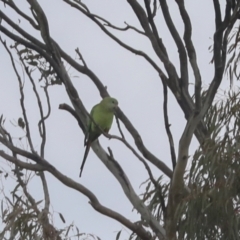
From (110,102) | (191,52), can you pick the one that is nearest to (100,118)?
(110,102)

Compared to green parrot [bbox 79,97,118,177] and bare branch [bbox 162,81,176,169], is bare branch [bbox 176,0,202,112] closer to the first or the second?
bare branch [bbox 162,81,176,169]

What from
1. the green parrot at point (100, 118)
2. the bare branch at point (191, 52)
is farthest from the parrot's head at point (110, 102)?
the bare branch at point (191, 52)

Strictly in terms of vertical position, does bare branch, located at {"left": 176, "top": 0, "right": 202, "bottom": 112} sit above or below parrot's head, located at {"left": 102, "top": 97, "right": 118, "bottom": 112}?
below

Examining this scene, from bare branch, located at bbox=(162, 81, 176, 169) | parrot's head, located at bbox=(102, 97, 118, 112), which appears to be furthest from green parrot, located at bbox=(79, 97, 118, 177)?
bare branch, located at bbox=(162, 81, 176, 169)

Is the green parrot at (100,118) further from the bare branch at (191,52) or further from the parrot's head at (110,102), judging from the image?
the bare branch at (191,52)

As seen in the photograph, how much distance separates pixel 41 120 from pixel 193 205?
1.03 meters

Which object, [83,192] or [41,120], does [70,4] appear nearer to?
[41,120]

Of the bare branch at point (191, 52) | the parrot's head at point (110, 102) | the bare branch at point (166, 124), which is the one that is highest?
the parrot's head at point (110, 102)

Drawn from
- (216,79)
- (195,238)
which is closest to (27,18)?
(216,79)

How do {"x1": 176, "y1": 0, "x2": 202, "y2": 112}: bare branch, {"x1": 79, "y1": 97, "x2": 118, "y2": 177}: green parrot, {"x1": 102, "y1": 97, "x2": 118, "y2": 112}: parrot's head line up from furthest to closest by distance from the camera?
{"x1": 102, "y1": 97, "x2": 118, "y2": 112}: parrot's head < {"x1": 79, "y1": 97, "x2": 118, "y2": 177}: green parrot < {"x1": 176, "y1": 0, "x2": 202, "y2": 112}: bare branch

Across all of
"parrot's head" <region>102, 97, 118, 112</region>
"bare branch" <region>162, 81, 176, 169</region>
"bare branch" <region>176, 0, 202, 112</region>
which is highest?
"parrot's head" <region>102, 97, 118, 112</region>

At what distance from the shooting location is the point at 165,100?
286 centimetres

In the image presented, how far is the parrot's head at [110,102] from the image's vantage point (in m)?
3.91

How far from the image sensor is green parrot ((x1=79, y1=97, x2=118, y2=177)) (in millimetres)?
3777
